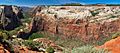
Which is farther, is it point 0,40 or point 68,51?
point 0,40

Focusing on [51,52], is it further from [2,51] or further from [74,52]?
[74,52]

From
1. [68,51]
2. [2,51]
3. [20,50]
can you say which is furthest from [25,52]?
[68,51]

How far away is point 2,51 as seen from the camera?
49156mm

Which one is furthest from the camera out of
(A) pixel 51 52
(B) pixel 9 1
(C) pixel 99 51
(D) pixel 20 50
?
(B) pixel 9 1

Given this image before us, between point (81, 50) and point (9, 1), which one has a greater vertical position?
point (9, 1)

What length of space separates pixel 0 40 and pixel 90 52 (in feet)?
65.0

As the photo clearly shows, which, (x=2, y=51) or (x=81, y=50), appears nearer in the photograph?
(x=81, y=50)

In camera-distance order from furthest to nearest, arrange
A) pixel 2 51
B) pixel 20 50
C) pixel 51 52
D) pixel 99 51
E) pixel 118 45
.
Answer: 1. pixel 51 52
2. pixel 20 50
3. pixel 118 45
4. pixel 2 51
5. pixel 99 51

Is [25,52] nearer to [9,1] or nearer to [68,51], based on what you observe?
[68,51]

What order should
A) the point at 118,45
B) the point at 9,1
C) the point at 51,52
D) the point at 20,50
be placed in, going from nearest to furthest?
the point at 118,45, the point at 20,50, the point at 51,52, the point at 9,1

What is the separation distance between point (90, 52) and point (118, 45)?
17.1m

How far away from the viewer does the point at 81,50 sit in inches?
1534

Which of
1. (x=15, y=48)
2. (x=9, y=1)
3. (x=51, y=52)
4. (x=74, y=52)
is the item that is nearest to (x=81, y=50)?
(x=74, y=52)

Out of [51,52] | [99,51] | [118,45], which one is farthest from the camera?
[51,52]
